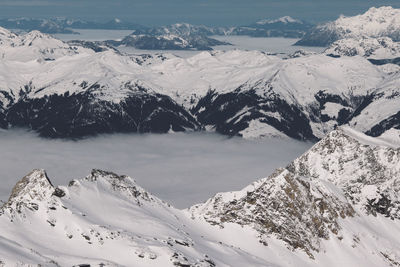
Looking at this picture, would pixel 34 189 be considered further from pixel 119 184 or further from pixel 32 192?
pixel 119 184

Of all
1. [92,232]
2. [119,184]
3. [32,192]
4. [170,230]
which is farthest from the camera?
[119,184]

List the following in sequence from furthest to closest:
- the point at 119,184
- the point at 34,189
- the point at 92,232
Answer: the point at 119,184 → the point at 34,189 → the point at 92,232

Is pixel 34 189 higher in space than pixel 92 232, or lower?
higher

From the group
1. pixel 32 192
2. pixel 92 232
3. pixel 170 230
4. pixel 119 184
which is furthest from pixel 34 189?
pixel 170 230

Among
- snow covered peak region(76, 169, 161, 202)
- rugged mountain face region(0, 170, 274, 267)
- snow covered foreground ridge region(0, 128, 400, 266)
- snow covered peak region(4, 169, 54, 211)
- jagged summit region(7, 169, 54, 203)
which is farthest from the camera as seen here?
snow covered peak region(76, 169, 161, 202)

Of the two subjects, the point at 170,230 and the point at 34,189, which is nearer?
the point at 34,189

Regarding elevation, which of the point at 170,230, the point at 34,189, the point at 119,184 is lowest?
the point at 170,230

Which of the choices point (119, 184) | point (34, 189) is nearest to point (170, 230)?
point (119, 184)

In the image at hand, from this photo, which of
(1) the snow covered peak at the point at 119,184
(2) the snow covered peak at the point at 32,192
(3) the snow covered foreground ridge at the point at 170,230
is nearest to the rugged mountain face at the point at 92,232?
(2) the snow covered peak at the point at 32,192

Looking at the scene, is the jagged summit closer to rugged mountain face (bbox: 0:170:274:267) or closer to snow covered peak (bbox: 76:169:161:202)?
rugged mountain face (bbox: 0:170:274:267)

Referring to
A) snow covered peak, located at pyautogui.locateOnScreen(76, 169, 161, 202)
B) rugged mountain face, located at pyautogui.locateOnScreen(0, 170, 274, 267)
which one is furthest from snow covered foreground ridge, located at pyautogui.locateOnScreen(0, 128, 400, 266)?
snow covered peak, located at pyautogui.locateOnScreen(76, 169, 161, 202)
